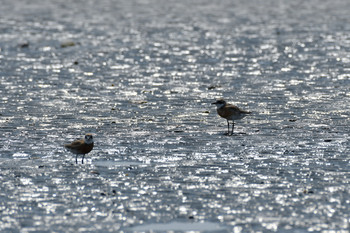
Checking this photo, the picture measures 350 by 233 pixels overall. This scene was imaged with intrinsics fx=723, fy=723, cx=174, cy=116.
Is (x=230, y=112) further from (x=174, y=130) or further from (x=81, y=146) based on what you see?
(x=81, y=146)

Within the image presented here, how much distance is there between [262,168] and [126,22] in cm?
2723

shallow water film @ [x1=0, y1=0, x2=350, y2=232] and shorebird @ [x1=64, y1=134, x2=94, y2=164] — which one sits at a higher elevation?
→ shorebird @ [x1=64, y1=134, x2=94, y2=164]

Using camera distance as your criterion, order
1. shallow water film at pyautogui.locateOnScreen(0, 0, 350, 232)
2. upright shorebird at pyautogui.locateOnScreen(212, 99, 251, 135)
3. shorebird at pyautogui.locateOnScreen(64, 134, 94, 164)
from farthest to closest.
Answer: upright shorebird at pyautogui.locateOnScreen(212, 99, 251, 135)
shorebird at pyautogui.locateOnScreen(64, 134, 94, 164)
shallow water film at pyautogui.locateOnScreen(0, 0, 350, 232)

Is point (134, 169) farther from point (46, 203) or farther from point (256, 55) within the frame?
point (256, 55)

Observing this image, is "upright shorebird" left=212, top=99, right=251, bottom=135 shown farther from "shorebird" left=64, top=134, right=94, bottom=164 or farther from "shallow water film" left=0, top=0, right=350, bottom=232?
"shorebird" left=64, top=134, right=94, bottom=164

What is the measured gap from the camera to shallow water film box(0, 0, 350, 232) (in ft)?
35.4

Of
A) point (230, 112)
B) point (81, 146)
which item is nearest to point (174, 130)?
point (230, 112)

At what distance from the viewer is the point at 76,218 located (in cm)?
1051

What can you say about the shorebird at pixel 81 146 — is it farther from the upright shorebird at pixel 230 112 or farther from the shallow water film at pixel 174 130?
the upright shorebird at pixel 230 112

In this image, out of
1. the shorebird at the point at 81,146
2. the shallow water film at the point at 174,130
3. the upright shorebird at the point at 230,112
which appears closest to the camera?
the shallow water film at the point at 174,130

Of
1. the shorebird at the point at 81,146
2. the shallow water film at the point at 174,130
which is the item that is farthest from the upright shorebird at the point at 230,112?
the shorebird at the point at 81,146

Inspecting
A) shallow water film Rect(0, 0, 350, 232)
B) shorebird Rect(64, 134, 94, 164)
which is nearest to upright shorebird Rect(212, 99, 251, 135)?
shallow water film Rect(0, 0, 350, 232)

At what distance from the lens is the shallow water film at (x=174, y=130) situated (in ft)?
35.4

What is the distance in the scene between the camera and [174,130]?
1627 cm
